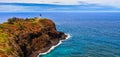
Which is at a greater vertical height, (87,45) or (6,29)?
(6,29)

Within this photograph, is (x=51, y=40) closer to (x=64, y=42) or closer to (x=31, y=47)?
(x=64, y=42)

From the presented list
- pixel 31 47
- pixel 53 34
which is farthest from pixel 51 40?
pixel 31 47

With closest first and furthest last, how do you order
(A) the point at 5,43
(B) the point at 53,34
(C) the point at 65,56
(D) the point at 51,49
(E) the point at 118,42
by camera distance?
1. (A) the point at 5,43
2. (C) the point at 65,56
3. (D) the point at 51,49
4. (E) the point at 118,42
5. (B) the point at 53,34

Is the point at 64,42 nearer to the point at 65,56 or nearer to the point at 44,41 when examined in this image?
the point at 44,41

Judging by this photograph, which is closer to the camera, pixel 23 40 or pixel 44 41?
pixel 23 40

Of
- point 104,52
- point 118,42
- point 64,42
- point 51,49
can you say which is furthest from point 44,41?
point 118,42

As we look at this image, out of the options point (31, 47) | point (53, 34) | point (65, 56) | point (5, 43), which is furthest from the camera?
point (53, 34)
